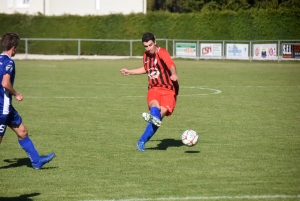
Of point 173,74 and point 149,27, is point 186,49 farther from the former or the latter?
point 173,74

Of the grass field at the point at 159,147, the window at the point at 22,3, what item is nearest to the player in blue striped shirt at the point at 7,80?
the grass field at the point at 159,147

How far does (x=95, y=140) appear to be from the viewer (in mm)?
12414

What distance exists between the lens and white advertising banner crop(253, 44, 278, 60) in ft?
129

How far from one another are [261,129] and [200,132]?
138cm

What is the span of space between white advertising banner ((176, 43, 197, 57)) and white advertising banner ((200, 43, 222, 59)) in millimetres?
484

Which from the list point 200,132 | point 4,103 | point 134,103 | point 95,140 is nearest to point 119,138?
point 95,140

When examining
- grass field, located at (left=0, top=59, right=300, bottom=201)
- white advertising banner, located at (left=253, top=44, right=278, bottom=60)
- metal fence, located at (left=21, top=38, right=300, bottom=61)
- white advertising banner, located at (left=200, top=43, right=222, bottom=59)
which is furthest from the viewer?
white advertising banner, located at (left=200, top=43, right=222, bottom=59)

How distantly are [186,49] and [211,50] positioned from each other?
197 cm

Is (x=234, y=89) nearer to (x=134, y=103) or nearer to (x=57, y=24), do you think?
(x=134, y=103)

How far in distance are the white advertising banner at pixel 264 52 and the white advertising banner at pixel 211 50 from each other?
102 inches

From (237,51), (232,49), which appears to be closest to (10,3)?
(232,49)

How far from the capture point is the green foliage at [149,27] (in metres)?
44.8

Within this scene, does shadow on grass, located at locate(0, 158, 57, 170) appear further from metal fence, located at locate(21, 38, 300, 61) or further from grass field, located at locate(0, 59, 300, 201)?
metal fence, located at locate(21, 38, 300, 61)

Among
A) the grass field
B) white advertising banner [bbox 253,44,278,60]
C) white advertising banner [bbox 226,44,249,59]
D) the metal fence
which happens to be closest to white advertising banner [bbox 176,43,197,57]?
the metal fence
